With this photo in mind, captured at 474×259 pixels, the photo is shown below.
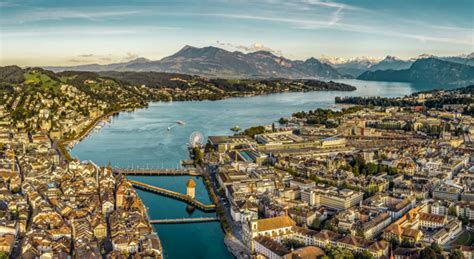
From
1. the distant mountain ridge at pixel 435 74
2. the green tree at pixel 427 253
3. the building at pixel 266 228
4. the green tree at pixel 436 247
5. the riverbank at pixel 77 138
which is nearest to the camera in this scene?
the green tree at pixel 427 253

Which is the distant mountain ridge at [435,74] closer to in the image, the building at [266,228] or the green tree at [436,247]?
the green tree at [436,247]

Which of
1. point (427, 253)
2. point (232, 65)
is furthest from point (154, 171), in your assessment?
point (232, 65)

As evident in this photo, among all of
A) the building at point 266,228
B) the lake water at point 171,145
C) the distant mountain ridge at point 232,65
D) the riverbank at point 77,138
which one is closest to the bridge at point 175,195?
the lake water at point 171,145

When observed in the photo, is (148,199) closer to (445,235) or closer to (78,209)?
(78,209)

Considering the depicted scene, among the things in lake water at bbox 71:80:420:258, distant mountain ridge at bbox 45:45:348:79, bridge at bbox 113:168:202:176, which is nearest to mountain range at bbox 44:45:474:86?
distant mountain ridge at bbox 45:45:348:79

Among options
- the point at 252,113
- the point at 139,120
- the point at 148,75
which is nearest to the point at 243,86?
the point at 148,75

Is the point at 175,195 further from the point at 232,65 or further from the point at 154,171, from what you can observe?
the point at 232,65

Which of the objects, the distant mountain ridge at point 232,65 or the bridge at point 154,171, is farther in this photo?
the distant mountain ridge at point 232,65
